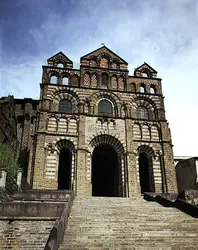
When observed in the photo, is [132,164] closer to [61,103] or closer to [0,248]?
[61,103]

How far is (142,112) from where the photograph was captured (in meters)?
24.3

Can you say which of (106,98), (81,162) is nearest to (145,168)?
(81,162)

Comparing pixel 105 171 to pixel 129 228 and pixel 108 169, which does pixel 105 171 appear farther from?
pixel 129 228

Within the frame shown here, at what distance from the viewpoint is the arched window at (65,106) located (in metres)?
22.9

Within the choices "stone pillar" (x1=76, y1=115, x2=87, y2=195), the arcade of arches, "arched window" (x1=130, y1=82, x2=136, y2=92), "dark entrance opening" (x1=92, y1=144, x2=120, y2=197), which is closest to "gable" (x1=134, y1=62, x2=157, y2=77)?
"arched window" (x1=130, y1=82, x2=136, y2=92)

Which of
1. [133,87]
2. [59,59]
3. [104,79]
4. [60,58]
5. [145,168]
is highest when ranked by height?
[60,58]

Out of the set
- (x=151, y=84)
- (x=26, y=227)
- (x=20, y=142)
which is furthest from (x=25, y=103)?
(x=26, y=227)

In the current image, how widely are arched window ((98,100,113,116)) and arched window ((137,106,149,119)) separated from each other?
9.42 ft

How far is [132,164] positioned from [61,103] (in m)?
8.74

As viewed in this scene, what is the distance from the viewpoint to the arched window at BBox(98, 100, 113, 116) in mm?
23359

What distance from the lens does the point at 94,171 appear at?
2670 centimetres

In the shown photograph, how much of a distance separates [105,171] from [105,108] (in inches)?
282

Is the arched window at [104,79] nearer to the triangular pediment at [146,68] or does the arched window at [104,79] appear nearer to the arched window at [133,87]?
the arched window at [133,87]

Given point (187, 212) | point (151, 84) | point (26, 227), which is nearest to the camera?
point (26, 227)
